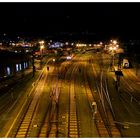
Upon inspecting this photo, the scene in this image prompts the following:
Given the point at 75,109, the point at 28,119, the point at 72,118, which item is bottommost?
the point at 72,118

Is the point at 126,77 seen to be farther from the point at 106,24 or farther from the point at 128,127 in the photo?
the point at 106,24

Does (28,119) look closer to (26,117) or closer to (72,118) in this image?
(26,117)

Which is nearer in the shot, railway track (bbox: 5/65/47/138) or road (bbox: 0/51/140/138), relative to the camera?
railway track (bbox: 5/65/47/138)

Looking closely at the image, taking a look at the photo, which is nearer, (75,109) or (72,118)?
(72,118)

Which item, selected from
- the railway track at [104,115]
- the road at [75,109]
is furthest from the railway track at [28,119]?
the railway track at [104,115]

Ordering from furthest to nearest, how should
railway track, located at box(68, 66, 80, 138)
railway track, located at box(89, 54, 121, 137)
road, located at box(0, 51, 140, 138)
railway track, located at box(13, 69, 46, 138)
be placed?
road, located at box(0, 51, 140, 138) < railway track, located at box(89, 54, 121, 137) < railway track, located at box(13, 69, 46, 138) < railway track, located at box(68, 66, 80, 138)

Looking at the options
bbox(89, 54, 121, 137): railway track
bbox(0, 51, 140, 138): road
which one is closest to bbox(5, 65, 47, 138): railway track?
bbox(0, 51, 140, 138): road

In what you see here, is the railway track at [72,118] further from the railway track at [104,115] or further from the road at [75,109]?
the railway track at [104,115]

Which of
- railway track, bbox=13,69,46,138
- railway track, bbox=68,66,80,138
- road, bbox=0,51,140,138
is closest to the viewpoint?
railway track, bbox=68,66,80,138

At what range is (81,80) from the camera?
211ft

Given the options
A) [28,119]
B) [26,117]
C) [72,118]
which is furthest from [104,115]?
[26,117]

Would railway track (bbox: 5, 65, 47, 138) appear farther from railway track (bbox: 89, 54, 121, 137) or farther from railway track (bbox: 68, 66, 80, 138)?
railway track (bbox: 89, 54, 121, 137)

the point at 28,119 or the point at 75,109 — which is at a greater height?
the point at 75,109

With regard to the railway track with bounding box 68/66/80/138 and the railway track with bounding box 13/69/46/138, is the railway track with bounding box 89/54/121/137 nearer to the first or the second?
the railway track with bounding box 68/66/80/138
